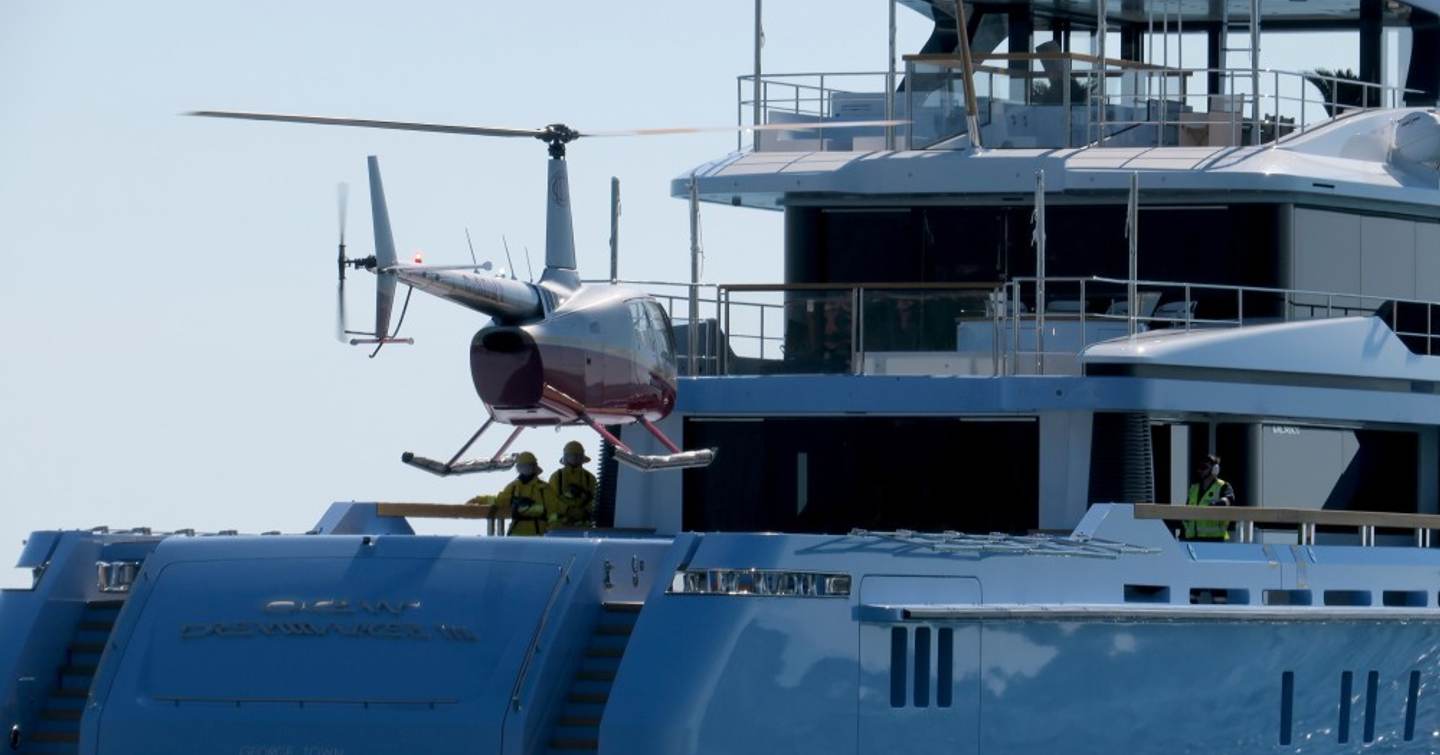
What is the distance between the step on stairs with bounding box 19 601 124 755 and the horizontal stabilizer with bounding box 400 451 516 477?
244 centimetres

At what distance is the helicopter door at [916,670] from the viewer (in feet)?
46.3

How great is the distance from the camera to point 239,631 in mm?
14492

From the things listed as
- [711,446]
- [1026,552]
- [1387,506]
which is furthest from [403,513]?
[1387,506]

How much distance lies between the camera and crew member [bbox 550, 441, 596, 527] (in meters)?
19.4

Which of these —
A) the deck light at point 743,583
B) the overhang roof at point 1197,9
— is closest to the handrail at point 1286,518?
the deck light at point 743,583

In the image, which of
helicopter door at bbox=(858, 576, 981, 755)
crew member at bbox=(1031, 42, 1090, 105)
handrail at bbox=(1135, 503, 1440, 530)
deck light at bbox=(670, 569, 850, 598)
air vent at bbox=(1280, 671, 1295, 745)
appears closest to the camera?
deck light at bbox=(670, 569, 850, 598)

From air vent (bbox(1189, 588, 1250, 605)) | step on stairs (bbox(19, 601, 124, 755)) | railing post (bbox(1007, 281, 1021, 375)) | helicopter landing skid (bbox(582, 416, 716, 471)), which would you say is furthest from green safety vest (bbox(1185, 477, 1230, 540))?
step on stairs (bbox(19, 601, 124, 755))

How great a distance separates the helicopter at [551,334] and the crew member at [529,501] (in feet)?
4.93

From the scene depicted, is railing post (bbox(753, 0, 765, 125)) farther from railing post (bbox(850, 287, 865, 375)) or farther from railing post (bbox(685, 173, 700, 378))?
railing post (bbox(850, 287, 865, 375))

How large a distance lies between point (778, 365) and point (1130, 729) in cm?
444

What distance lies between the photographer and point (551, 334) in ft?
53.5

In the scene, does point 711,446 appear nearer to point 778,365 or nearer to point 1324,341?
point 778,365

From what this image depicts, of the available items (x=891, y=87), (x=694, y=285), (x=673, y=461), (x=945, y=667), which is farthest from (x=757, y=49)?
(x=945, y=667)

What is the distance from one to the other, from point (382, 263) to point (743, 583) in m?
3.14
